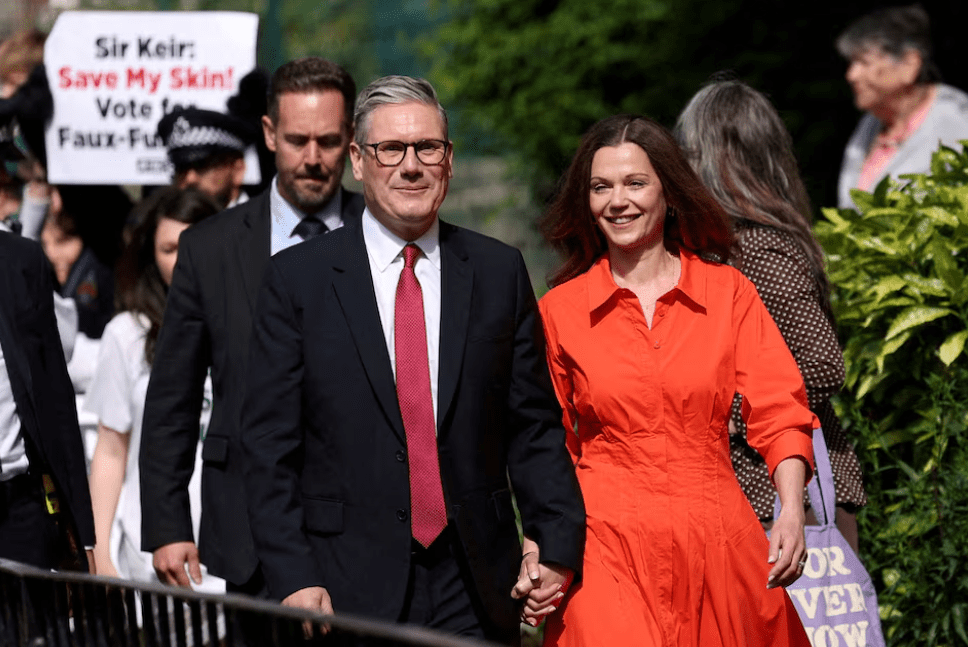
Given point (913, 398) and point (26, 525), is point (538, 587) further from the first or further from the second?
point (913, 398)

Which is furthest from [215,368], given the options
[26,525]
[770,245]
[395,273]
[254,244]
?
[770,245]

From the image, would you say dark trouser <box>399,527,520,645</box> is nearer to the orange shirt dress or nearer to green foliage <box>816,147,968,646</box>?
the orange shirt dress

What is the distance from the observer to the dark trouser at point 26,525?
4.30 meters

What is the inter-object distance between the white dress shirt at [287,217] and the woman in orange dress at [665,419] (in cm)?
95

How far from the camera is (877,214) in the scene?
5305 millimetres

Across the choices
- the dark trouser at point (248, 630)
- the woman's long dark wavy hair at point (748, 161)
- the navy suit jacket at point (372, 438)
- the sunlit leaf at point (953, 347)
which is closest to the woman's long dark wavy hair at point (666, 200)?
the woman's long dark wavy hair at point (748, 161)

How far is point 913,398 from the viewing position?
5.10 metres

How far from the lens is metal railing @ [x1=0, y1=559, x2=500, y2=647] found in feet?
7.24

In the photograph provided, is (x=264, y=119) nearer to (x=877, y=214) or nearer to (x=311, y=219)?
(x=311, y=219)

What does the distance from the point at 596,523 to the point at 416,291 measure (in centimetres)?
77

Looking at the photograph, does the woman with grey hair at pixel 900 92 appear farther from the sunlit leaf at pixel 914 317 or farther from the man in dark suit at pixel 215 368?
the man in dark suit at pixel 215 368

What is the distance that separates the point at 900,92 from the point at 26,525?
17.7 feet

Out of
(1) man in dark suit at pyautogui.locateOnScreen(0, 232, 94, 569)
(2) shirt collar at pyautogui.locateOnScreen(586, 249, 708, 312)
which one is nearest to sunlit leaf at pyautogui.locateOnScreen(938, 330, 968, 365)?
(2) shirt collar at pyautogui.locateOnScreen(586, 249, 708, 312)

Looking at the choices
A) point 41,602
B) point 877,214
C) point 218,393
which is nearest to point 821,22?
point 877,214
